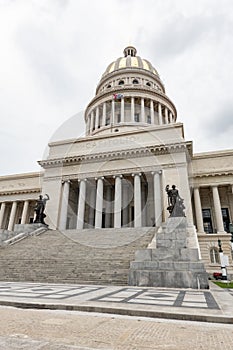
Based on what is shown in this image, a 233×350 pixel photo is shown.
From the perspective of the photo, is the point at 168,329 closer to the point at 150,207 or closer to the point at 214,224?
the point at 150,207

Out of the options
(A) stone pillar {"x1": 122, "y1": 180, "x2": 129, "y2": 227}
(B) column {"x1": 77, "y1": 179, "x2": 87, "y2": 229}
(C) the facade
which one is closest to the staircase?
(B) column {"x1": 77, "y1": 179, "x2": 87, "y2": 229}

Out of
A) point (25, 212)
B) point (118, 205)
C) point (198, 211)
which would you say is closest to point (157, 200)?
point (118, 205)

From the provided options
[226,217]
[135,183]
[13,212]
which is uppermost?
[135,183]

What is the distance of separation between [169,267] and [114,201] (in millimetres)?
17672

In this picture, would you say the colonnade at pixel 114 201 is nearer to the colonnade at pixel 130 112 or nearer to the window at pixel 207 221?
the window at pixel 207 221

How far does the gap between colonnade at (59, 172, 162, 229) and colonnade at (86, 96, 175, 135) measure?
1560 cm

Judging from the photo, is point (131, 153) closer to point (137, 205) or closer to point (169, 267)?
point (137, 205)

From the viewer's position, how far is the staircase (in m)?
10.8

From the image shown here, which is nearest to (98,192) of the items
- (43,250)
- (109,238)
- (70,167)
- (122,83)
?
(70,167)

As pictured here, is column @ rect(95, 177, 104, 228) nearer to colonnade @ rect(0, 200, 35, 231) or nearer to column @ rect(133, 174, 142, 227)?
column @ rect(133, 174, 142, 227)

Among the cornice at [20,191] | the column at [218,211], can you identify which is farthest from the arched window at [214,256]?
the cornice at [20,191]

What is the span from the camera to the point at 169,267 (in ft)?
33.0

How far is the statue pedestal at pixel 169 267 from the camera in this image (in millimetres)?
9328

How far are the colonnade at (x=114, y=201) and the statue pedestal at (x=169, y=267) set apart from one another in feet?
42.7
